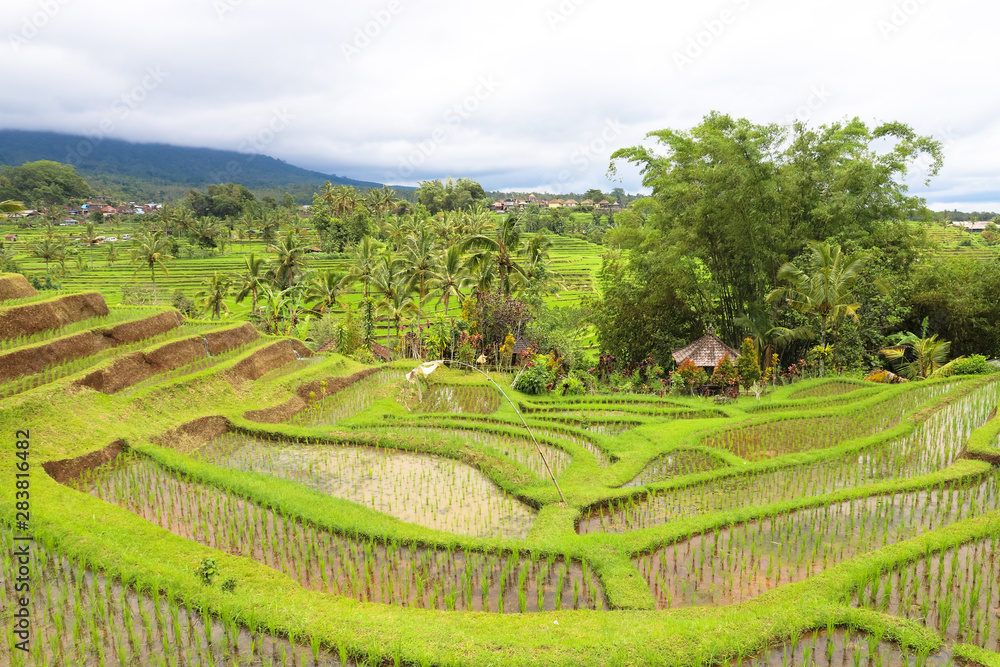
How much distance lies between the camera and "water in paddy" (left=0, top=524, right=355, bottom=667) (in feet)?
16.9

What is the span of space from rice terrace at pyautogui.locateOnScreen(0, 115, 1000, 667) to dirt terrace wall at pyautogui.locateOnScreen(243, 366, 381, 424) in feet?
0.22

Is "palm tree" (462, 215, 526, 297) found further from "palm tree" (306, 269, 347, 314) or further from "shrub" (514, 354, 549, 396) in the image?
"palm tree" (306, 269, 347, 314)

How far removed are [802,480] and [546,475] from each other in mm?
4373

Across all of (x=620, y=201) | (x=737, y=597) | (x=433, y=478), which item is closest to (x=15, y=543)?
(x=433, y=478)

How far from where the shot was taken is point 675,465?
436 inches

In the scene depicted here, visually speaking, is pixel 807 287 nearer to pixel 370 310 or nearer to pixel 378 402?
pixel 378 402

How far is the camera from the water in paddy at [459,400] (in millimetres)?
16172

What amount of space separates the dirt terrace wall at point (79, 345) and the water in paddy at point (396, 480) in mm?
3658

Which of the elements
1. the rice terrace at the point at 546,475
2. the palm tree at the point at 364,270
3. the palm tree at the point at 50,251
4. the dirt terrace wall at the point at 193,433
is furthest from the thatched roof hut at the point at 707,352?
the palm tree at the point at 50,251

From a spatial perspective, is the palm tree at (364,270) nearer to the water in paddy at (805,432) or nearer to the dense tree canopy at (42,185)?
Result: the water in paddy at (805,432)

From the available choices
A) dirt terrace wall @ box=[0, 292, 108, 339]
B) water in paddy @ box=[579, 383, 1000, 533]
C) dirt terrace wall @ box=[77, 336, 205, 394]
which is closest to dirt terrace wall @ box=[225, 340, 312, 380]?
dirt terrace wall @ box=[77, 336, 205, 394]

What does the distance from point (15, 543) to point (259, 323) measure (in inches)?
937

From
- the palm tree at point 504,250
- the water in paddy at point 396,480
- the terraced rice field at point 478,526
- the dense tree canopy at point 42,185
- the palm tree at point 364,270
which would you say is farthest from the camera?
the dense tree canopy at point 42,185

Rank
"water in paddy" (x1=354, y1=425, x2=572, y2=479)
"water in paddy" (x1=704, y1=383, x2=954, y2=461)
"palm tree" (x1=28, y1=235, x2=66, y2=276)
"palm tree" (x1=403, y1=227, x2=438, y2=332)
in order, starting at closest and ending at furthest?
"water in paddy" (x1=354, y1=425, x2=572, y2=479) → "water in paddy" (x1=704, y1=383, x2=954, y2=461) → "palm tree" (x1=403, y1=227, x2=438, y2=332) → "palm tree" (x1=28, y1=235, x2=66, y2=276)
